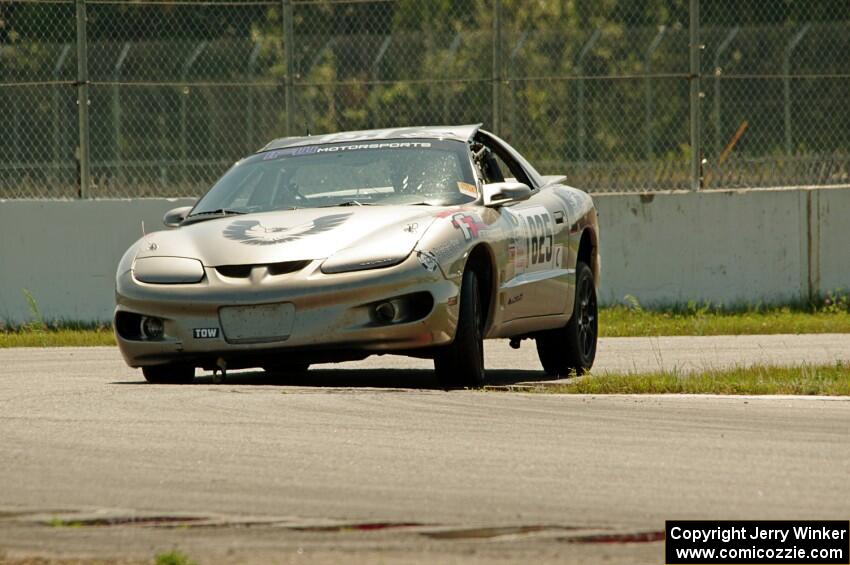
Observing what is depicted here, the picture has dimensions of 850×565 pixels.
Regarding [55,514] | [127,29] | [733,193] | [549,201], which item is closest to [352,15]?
[127,29]

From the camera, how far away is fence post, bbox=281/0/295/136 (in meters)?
16.9

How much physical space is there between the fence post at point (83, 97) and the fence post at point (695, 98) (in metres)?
5.64

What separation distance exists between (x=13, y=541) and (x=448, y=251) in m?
4.19

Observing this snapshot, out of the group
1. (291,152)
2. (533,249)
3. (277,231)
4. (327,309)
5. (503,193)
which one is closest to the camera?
(327,309)

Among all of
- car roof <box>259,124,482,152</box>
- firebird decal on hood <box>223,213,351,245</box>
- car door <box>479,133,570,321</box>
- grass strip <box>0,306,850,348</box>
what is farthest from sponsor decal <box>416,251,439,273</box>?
grass strip <box>0,306,850,348</box>

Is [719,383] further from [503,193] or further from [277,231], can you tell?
[277,231]

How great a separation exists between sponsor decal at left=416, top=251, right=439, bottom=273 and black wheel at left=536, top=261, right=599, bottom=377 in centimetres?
209

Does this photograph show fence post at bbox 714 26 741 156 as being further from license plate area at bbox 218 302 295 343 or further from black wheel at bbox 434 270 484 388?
license plate area at bbox 218 302 295 343

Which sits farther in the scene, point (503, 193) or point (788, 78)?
point (788, 78)

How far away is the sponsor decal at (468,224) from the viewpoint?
9.66m

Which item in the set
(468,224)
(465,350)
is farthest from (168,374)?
(468,224)

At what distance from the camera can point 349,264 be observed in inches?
366

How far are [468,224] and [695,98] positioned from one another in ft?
25.5

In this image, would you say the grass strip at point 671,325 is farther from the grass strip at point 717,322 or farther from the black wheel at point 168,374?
the black wheel at point 168,374
